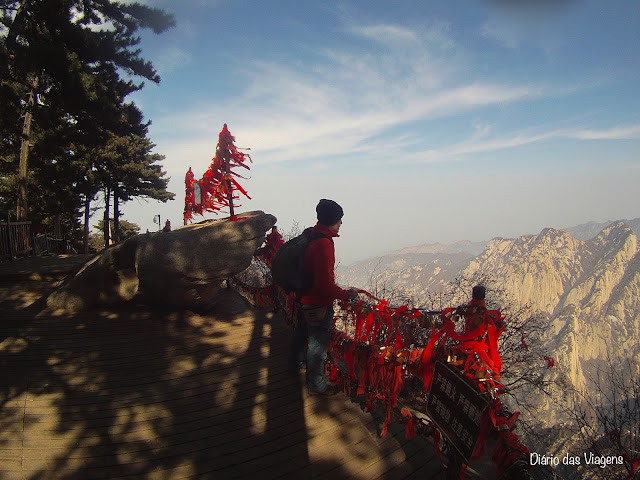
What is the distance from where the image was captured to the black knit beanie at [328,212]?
388cm

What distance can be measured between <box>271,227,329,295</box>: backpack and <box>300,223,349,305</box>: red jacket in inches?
2.4

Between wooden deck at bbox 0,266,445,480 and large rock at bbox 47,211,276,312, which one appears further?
large rock at bbox 47,211,276,312

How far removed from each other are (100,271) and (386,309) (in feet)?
18.9

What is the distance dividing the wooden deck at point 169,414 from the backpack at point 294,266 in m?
1.46

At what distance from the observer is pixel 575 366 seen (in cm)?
11312

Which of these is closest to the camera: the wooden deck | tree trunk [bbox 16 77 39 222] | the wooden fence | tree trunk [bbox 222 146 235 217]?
the wooden deck

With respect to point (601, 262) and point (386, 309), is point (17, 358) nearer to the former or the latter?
point (386, 309)

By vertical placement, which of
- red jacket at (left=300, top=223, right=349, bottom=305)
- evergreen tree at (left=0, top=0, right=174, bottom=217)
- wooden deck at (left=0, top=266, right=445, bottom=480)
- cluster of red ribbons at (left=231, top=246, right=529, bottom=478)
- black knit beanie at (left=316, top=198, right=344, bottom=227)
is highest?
evergreen tree at (left=0, top=0, right=174, bottom=217)

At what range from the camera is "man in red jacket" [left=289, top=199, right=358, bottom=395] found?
3760 mm

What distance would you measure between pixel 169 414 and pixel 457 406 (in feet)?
10.3

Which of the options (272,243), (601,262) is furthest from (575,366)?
(272,243)

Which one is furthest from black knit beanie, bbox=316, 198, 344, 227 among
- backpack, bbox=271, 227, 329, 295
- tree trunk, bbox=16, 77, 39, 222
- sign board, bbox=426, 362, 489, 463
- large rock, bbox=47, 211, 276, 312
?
tree trunk, bbox=16, 77, 39, 222

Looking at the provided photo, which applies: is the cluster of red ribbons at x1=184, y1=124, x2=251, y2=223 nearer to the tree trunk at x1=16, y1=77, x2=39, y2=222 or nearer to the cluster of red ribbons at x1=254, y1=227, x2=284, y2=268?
the cluster of red ribbons at x1=254, y1=227, x2=284, y2=268

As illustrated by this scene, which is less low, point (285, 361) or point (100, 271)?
point (100, 271)
